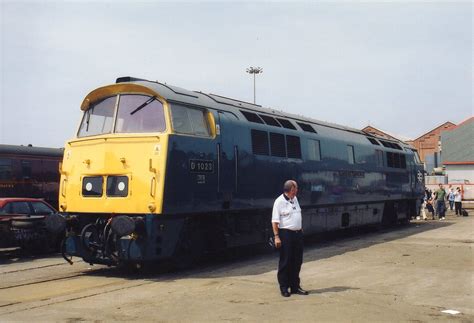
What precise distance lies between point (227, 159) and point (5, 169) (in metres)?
12.8

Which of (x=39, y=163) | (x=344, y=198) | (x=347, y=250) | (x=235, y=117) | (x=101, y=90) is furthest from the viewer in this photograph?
(x=39, y=163)

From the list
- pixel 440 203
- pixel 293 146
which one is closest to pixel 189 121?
pixel 293 146

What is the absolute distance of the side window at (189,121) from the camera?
391 inches

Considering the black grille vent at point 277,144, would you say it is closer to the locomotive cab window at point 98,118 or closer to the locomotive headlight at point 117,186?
the locomotive cab window at point 98,118

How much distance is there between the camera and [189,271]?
1034 centimetres

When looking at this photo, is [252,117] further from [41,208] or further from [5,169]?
[5,169]

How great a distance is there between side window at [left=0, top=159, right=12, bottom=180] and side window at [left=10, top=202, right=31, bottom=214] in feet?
23.8

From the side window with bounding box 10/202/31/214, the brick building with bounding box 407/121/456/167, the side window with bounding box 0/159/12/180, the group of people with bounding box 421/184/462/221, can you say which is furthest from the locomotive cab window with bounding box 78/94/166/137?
the brick building with bounding box 407/121/456/167

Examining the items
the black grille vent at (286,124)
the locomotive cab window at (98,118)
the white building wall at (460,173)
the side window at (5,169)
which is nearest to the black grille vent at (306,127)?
the black grille vent at (286,124)

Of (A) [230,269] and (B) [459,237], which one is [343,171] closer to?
(B) [459,237]

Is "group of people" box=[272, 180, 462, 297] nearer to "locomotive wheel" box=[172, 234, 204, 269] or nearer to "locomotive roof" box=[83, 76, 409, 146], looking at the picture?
"locomotive wheel" box=[172, 234, 204, 269]

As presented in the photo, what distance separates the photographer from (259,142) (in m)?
12.1

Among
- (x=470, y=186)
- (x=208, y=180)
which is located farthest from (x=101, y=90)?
(x=470, y=186)

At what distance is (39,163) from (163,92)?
44.3ft
